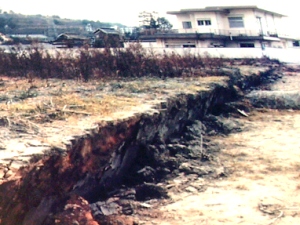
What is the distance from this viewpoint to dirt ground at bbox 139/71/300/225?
6316 millimetres

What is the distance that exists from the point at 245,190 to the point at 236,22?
2282cm

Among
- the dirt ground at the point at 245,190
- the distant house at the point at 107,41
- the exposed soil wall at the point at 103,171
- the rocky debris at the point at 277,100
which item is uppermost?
the distant house at the point at 107,41

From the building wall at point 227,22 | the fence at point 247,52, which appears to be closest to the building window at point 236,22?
the building wall at point 227,22

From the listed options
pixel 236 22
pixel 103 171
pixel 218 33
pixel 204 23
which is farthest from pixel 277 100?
pixel 204 23

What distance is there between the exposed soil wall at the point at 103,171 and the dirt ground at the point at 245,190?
56 cm

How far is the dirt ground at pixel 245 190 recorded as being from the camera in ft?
20.7

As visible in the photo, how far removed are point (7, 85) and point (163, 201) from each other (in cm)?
673

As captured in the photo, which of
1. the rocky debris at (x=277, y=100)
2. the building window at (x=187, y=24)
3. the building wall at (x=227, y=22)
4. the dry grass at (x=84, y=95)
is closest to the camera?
the dry grass at (x=84, y=95)

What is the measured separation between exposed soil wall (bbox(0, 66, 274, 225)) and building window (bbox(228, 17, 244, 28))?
1833cm

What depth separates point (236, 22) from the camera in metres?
28.2

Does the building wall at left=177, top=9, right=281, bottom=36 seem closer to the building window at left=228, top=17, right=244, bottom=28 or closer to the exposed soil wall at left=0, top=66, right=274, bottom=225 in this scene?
the building window at left=228, top=17, right=244, bottom=28

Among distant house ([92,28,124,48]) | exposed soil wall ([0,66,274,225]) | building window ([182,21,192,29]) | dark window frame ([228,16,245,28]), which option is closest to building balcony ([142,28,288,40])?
dark window frame ([228,16,245,28])

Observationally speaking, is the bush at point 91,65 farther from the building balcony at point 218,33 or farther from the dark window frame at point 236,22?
the dark window frame at point 236,22

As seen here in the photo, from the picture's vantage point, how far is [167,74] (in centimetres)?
1452
